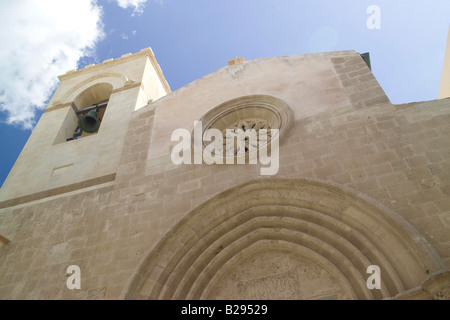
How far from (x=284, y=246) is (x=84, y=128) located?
603 centimetres

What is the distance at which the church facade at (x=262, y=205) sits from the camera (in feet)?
13.8

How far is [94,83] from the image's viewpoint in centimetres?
1042

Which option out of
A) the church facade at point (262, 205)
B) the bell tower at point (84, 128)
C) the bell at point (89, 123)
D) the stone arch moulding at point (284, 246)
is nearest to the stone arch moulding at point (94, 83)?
the bell tower at point (84, 128)

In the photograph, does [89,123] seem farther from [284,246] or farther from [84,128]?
[284,246]

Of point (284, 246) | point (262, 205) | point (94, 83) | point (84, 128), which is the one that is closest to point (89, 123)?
point (84, 128)

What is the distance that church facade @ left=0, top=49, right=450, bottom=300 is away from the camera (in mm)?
4219

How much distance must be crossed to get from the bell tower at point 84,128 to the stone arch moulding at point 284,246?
2.22 m

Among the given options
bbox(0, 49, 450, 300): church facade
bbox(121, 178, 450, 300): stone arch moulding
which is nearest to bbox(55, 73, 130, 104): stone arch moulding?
bbox(0, 49, 450, 300): church facade

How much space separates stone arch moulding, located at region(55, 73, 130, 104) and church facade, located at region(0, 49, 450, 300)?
3.18 m

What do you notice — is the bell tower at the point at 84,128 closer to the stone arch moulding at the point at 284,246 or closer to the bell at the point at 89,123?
the bell at the point at 89,123

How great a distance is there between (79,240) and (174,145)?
2163 millimetres

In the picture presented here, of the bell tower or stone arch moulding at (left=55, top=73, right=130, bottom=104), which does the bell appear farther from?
stone arch moulding at (left=55, top=73, right=130, bottom=104)

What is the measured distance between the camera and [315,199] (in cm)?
481
